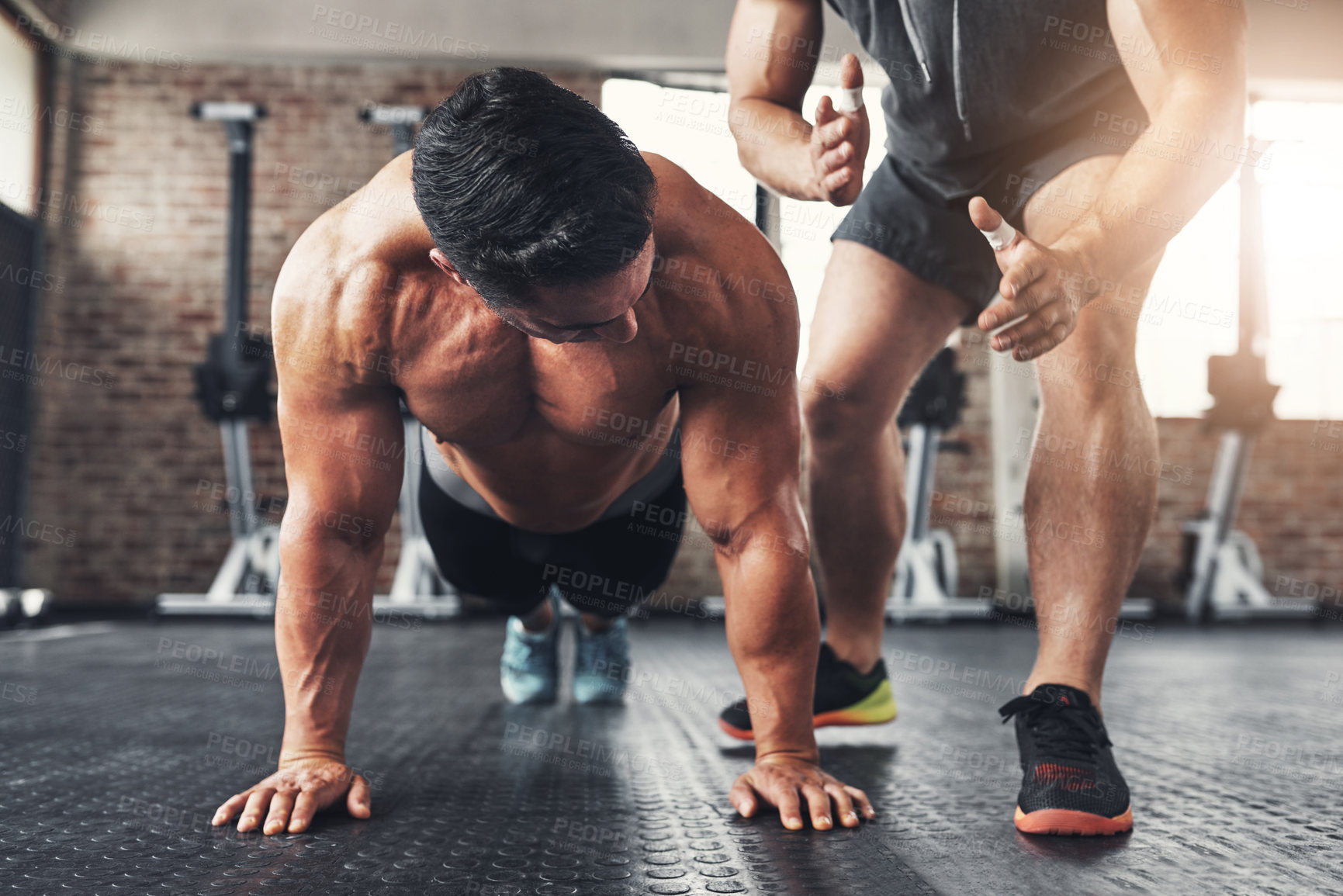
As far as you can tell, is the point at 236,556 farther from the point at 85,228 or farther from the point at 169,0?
the point at 169,0

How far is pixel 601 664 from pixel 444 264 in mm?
1181

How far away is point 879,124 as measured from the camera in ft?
17.2

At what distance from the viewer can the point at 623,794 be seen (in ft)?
3.82

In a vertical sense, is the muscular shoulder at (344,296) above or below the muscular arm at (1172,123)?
below

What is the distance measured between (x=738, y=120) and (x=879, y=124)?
420cm

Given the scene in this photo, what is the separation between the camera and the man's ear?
985 millimetres

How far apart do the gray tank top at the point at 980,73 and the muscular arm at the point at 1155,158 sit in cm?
10

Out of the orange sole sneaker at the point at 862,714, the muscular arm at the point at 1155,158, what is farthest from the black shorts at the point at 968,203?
the orange sole sneaker at the point at 862,714

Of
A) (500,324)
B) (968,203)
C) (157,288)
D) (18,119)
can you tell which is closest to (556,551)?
(500,324)

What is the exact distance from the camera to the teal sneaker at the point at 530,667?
6.42 ft

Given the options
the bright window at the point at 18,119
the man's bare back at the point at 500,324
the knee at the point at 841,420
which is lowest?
the knee at the point at 841,420

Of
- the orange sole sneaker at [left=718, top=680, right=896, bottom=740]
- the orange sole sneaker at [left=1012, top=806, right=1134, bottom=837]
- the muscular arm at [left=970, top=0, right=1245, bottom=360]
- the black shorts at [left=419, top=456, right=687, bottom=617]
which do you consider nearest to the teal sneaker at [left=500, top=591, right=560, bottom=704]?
the black shorts at [left=419, top=456, right=687, bottom=617]

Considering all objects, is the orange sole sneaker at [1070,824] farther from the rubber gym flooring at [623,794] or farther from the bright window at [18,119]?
the bright window at [18,119]

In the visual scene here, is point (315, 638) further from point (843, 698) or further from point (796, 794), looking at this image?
point (843, 698)
